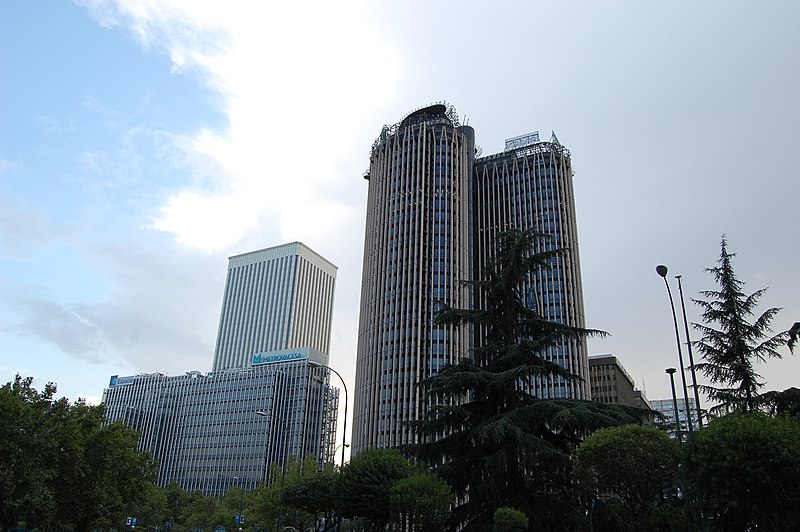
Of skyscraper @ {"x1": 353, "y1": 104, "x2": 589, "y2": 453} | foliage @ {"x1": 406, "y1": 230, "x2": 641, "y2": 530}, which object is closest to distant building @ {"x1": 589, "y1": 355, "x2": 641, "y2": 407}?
skyscraper @ {"x1": 353, "y1": 104, "x2": 589, "y2": 453}

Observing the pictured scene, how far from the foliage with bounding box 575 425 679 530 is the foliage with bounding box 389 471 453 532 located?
6.46 m

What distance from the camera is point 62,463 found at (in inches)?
1565

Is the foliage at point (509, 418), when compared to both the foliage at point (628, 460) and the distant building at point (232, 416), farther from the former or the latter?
the distant building at point (232, 416)

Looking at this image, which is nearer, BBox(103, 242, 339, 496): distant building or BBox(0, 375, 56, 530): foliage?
BBox(0, 375, 56, 530): foliage

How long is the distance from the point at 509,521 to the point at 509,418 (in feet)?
17.2

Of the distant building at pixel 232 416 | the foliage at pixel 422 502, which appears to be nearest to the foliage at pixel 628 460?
the foliage at pixel 422 502

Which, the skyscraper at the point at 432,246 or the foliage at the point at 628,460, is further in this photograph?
the skyscraper at the point at 432,246

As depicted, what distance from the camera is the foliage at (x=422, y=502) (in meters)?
28.8

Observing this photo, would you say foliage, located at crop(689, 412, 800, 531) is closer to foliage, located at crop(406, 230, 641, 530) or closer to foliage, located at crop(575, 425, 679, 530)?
foliage, located at crop(575, 425, 679, 530)

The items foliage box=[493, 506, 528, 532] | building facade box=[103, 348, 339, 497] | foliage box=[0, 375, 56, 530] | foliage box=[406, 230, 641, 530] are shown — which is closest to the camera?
foliage box=[493, 506, 528, 532]

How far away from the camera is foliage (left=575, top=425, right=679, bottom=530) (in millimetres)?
27688

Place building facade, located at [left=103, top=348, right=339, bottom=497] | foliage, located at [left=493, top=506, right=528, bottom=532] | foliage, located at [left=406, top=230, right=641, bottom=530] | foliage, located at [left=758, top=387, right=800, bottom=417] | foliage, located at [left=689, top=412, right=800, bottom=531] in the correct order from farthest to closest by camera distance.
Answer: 1. building facade, located at [left=103, top=348, right=339, bottom=497]
2. foliage, located at [left=758, top=387, right=800, bottom=417]
3. foliage, located at [left=406, top=230, right=641, bottom=530]
4. foliage, located at [left=493, top=506, right=528, bottom=532]
5. foliage, located at [left=689, top=412, right=800, bottom=531]

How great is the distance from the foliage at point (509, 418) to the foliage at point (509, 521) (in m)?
2.53

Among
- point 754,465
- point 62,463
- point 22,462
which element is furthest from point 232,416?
point 754,465
